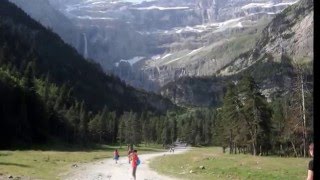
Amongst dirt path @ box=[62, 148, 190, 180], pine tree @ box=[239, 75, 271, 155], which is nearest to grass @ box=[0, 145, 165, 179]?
dirt path @ box=[62, 148, 190, 180]

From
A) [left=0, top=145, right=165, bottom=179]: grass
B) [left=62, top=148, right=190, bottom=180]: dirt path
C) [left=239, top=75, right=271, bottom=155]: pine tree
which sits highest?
[left=239, top=75, right=271, bottom=155]: pine tree

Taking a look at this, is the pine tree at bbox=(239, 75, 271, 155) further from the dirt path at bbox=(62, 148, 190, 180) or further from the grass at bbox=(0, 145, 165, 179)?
the dirt path at bbox=(62, 148, 190, 180)

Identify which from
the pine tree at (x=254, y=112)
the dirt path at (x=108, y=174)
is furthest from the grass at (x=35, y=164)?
the pine tree at (x=254, y=112)

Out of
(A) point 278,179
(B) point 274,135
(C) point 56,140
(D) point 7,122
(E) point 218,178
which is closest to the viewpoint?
(A) point 278,179

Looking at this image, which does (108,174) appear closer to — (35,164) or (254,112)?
(35,164)

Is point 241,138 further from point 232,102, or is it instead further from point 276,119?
point 276,119

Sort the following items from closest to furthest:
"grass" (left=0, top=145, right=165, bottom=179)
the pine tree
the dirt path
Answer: the dirt path → "grass" (left=0, top=145, right=165, bottom=179) → the pine tree

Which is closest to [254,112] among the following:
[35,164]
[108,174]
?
[35,164]

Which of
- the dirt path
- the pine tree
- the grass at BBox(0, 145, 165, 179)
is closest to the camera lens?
the dirt path

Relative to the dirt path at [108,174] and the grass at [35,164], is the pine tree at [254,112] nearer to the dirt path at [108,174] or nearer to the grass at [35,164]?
the grass at [35,164]

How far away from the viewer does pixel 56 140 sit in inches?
5413

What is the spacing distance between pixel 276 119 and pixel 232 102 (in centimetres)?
3109

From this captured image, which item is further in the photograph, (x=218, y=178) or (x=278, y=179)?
(x=218, y=178)
